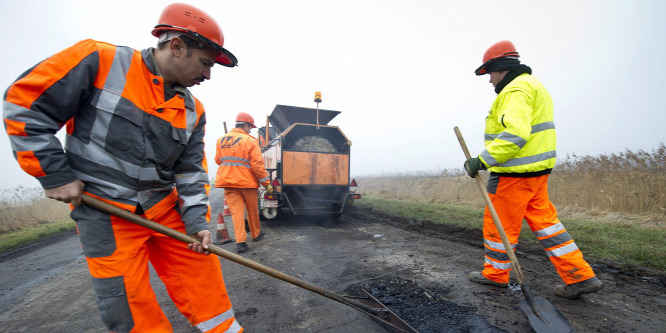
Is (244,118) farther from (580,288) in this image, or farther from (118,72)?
(580,288)

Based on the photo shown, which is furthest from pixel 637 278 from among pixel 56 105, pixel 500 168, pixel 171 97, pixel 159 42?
pixel 56 105

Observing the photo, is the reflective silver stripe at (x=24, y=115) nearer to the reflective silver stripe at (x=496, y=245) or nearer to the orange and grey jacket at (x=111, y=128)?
the orange and grey jacket at (x=111, y=128)

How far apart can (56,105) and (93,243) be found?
0.64 metres

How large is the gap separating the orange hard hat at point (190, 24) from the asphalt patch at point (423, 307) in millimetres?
2275

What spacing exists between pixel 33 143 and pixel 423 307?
8.57ft

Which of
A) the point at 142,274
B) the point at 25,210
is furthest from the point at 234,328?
the point at 25,210

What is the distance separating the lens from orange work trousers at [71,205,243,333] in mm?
1326

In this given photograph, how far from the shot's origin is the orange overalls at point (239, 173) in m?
4.43

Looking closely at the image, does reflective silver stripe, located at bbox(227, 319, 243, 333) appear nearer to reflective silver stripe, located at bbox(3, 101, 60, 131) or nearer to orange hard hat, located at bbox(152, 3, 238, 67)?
reflective silver stripe, located at bbox(3, 101, 60, 131)

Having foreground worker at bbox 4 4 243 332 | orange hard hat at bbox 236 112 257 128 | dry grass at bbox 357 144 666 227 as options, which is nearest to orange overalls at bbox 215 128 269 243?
orange hard hat at bbox 236 112 257 128

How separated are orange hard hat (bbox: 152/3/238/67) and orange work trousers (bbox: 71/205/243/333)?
997mm

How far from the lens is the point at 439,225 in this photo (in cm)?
556

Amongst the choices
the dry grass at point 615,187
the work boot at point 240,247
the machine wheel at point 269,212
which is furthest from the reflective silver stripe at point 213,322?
the dry grass at point 615,187

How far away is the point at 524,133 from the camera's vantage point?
7.88 feet
